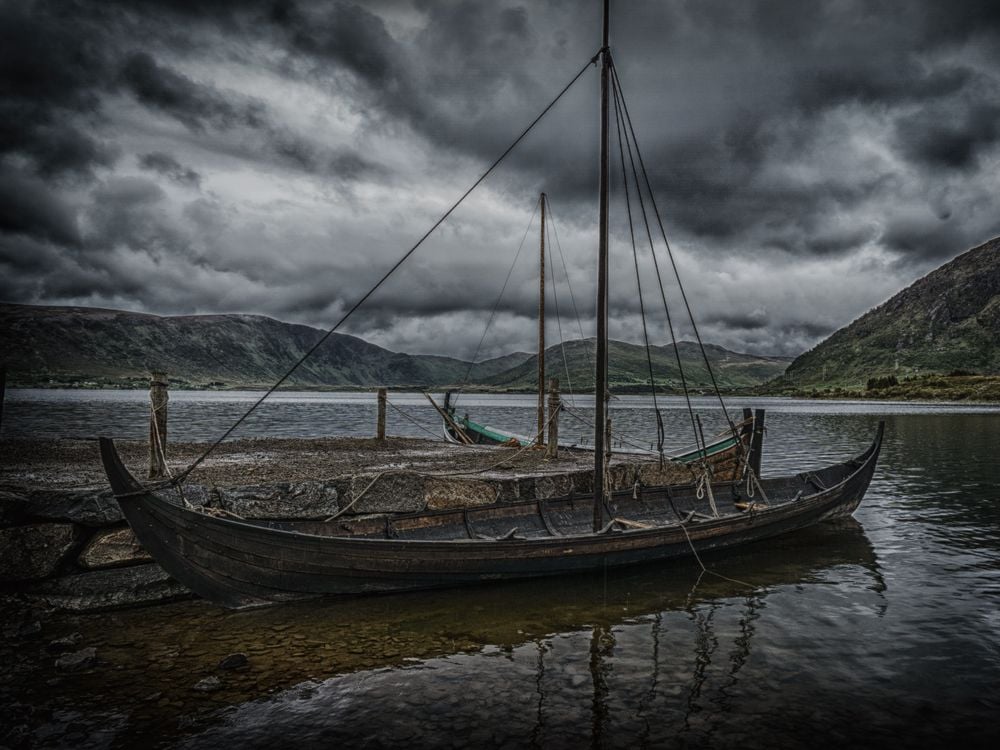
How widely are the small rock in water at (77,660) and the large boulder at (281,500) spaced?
3.51 metres

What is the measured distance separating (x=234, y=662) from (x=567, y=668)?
473 cm

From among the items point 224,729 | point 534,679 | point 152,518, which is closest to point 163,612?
point 152,518

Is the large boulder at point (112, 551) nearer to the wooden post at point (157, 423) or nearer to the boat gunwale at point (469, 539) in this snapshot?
the boat gunwale at point (469, 539)

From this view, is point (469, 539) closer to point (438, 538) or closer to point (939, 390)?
point (438, 538)

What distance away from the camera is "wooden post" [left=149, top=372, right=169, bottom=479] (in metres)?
12.0

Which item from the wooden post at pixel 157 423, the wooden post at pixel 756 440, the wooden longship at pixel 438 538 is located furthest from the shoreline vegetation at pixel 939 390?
the wooden post at pixel 157 423

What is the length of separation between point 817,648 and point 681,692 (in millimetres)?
2917

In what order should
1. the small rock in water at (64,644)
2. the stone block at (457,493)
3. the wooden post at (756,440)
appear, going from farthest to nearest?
1. the wooden post at (756,440)
2. the stone block at (457,493)
3. the small rock in water at (64,644)

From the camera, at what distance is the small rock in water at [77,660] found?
24.2 ft

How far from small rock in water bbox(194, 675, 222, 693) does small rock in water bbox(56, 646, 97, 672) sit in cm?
182

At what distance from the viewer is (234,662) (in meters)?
7.58

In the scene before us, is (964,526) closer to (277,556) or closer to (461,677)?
(461,677)

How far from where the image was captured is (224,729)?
20.2 feet

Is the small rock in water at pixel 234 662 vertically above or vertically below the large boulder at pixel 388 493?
below
